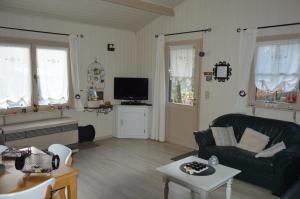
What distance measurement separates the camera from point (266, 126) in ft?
12.8

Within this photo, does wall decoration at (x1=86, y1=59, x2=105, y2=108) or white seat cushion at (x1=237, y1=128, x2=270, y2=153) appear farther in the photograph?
wall decoration at (x1=86, y1=59, x2=105, y2=108)

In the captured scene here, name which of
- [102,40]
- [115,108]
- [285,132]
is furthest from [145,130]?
[285,132]

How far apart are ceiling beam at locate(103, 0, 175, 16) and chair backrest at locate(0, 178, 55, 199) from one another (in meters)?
3.38

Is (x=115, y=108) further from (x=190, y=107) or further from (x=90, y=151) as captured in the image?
(x=190, y=107)

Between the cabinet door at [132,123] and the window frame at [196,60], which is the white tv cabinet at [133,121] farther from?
the window frame at [196,60]

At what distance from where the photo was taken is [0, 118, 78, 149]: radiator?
396 cm

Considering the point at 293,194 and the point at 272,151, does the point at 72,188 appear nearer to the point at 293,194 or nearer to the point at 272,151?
the point at 293,194

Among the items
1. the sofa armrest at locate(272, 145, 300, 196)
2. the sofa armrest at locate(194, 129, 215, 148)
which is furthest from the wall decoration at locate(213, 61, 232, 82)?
the sofa armrest at locate(272, 145, 300, 196)

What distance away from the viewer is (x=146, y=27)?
5.91 meters

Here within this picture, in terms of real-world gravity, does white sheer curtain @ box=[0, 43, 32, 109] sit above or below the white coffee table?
above

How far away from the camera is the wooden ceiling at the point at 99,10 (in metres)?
4.23

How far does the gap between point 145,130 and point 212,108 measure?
1732 millimetres

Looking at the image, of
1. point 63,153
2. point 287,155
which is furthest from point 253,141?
point 63,153

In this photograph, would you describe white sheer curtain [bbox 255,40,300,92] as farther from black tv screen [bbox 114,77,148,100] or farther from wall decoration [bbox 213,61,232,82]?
black tv screen [bbox 114,77,148,100]
